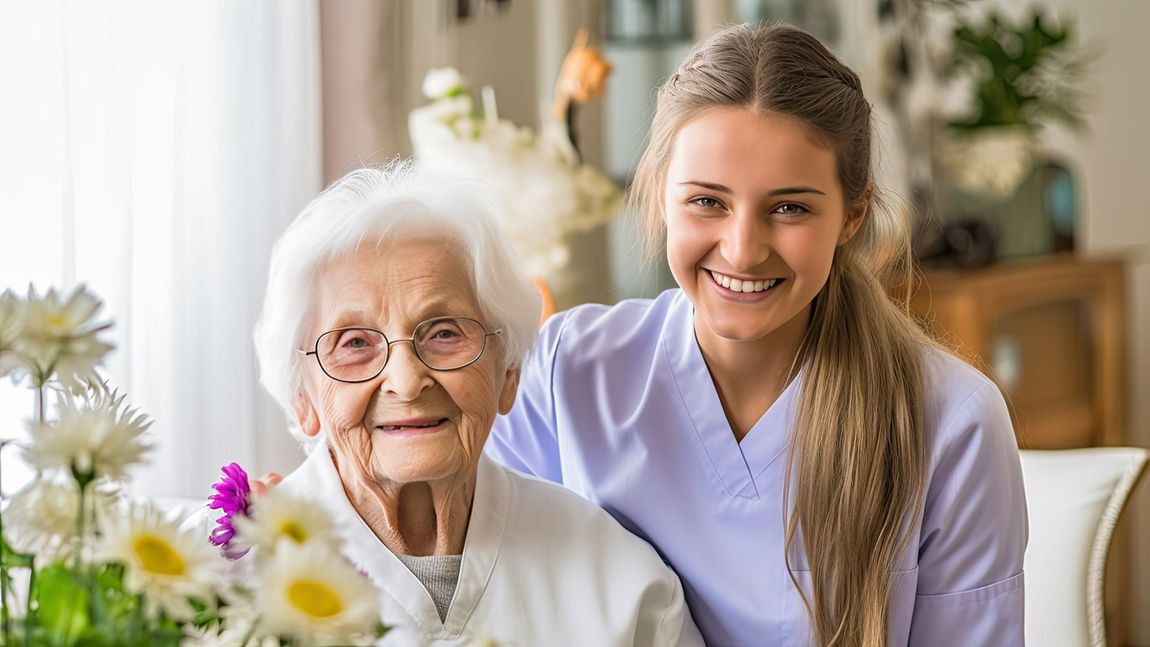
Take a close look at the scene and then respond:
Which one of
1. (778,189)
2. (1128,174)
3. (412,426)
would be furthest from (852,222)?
(1128,174)

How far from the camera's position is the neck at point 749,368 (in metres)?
1.56

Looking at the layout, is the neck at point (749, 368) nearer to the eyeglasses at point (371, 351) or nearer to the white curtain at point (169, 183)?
the eyeglasses at point (371, 351)

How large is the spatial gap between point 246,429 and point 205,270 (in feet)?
0.92

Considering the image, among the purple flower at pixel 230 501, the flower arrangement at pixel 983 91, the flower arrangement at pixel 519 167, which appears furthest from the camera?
the flower arrangement at pixel 983 91

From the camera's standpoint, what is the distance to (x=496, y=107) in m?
2.76

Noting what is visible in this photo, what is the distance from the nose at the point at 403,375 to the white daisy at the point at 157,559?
0.61m

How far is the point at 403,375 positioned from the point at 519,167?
978mm

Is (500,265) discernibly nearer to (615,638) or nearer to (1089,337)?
(615,638)

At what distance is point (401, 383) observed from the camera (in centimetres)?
125

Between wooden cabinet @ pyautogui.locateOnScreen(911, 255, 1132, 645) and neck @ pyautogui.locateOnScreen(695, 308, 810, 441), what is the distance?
1.76 metres

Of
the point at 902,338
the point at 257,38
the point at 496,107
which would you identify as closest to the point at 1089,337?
the point at 496,107

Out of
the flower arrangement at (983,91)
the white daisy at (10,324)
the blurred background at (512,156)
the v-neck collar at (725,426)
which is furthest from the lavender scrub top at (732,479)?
the flower arrangement at (983,91)

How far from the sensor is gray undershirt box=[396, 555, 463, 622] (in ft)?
4.38

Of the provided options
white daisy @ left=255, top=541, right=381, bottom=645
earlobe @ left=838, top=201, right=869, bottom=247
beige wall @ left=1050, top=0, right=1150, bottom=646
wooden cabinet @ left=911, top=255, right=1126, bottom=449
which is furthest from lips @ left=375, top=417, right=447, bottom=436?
beige wall @ left=1050, top=0, right=1150, bottom=646
